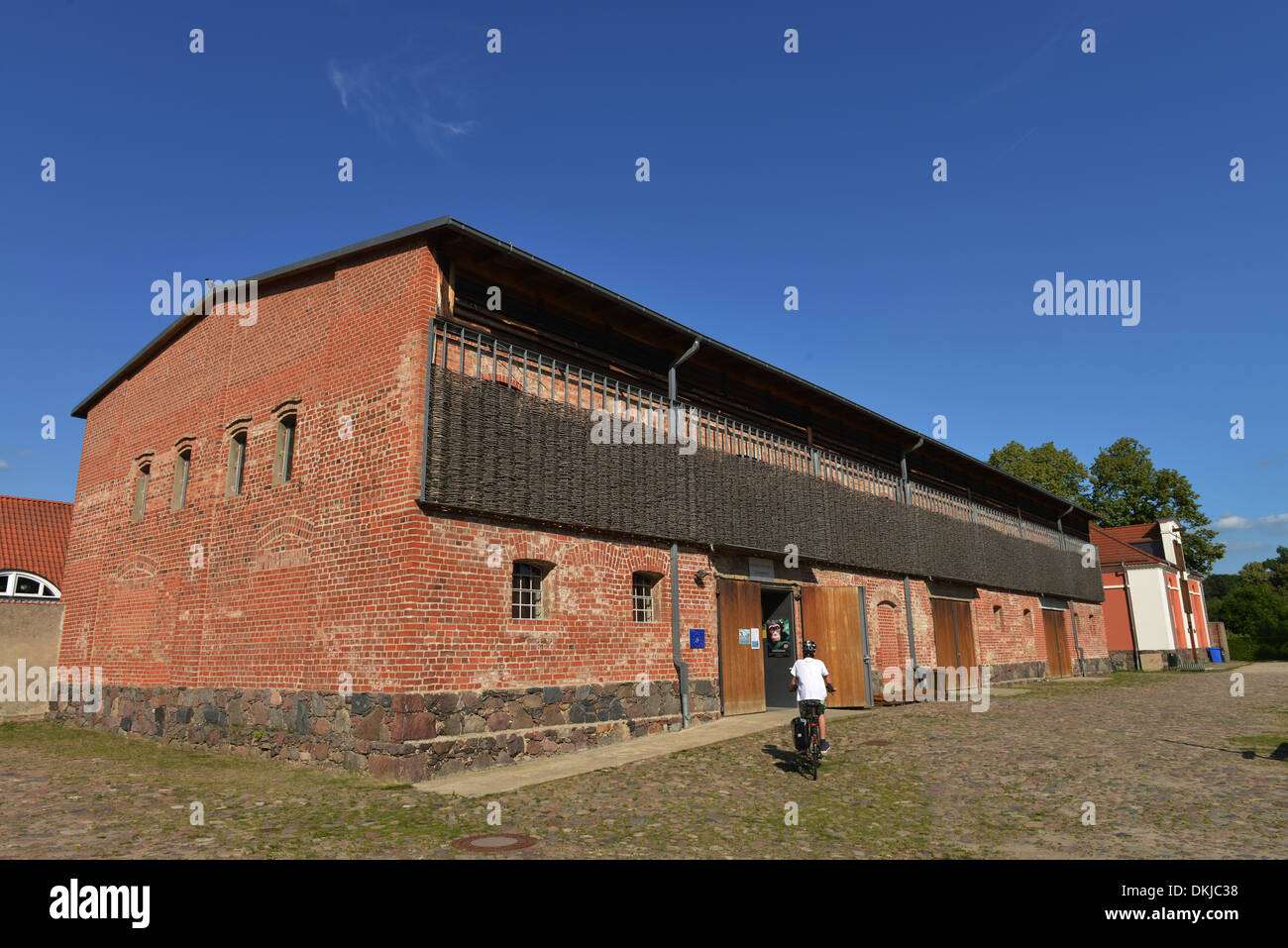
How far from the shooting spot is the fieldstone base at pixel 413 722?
995 centimetres

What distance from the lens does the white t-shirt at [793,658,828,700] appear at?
998 centimetres

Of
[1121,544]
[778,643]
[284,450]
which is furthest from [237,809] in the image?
[1121,544]

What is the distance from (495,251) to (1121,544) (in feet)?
138

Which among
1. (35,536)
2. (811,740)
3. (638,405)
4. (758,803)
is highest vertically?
(638,405)

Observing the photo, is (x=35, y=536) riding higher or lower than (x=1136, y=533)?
lower

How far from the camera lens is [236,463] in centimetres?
1452

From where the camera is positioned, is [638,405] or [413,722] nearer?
[413,722]

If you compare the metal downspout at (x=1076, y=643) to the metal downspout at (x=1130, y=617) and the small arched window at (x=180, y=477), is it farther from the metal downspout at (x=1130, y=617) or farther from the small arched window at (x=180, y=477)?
the small arched window at (x=180, y=477)

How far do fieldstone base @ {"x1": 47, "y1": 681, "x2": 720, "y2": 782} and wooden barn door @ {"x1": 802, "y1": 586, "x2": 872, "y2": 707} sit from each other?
344 cm

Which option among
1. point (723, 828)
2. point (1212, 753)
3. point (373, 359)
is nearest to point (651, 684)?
point (723, 828)

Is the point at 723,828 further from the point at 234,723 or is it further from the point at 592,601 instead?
the point at 234,723

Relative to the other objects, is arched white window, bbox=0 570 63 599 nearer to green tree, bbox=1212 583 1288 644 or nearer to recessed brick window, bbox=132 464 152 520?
recessed brick window, bbox=132 464 152 520

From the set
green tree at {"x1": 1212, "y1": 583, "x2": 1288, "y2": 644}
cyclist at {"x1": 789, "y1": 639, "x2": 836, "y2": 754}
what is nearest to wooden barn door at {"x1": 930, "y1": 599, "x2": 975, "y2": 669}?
cyclist at {"x1": 789, "y1": 639, "x2": 836, "y2": 754}

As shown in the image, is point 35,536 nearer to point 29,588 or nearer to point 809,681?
point 29,588
